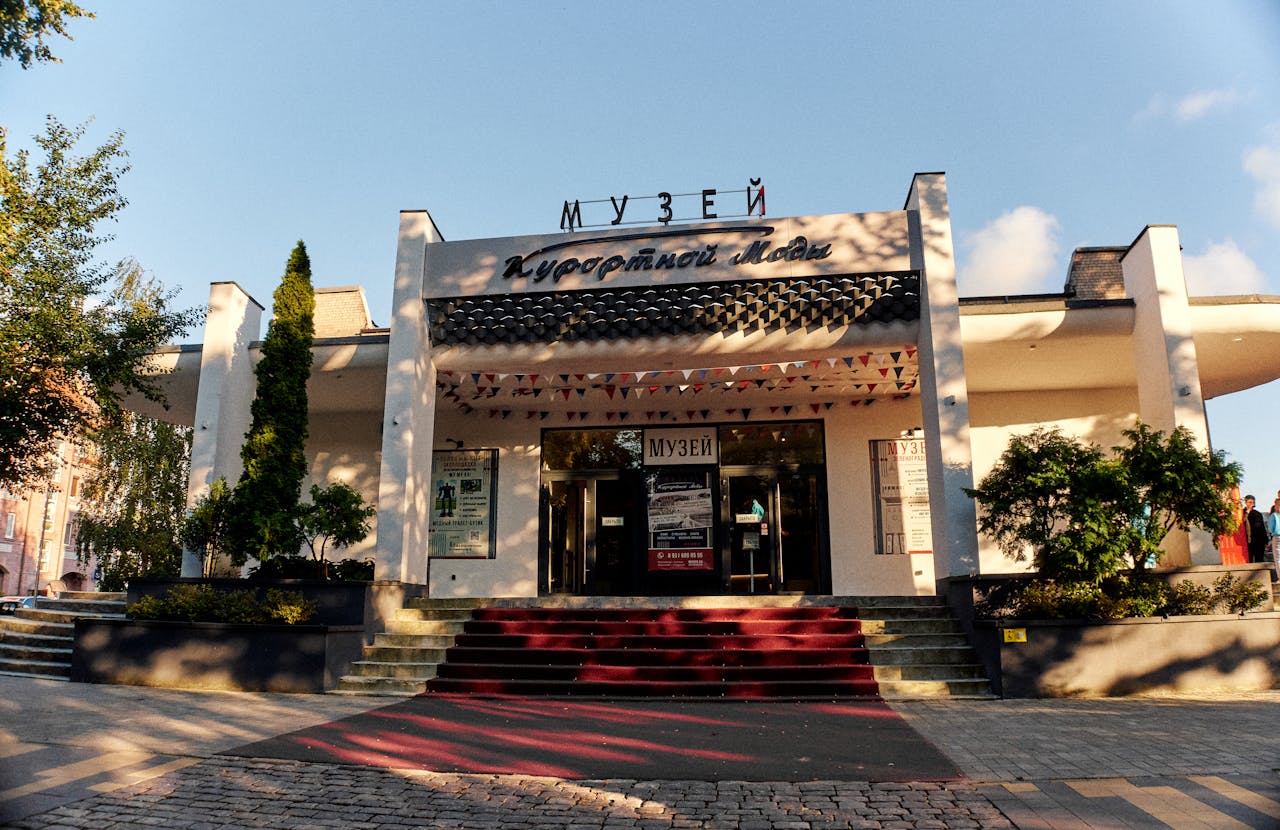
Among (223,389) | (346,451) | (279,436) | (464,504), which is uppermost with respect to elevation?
(223,389)

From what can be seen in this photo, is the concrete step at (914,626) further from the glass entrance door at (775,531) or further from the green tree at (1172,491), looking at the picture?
the glass entrance door at (775,531)

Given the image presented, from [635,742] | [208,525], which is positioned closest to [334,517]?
[208,525]

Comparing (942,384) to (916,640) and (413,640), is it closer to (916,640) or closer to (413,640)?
(916,640)

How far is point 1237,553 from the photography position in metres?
12.1

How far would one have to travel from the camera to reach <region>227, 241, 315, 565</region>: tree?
9.84 meters

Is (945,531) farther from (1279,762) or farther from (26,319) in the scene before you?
(26,319)

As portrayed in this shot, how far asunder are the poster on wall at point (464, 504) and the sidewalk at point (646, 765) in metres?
5.91

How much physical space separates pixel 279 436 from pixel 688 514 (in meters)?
6.04

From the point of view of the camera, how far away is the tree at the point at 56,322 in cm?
Answer: 1013

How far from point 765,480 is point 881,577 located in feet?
7.48

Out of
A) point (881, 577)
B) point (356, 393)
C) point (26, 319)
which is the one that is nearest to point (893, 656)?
point (881, 577)

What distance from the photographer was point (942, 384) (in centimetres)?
959

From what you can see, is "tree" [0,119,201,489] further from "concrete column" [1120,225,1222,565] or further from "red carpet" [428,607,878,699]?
"concrete column" [1120,225,1222,565]

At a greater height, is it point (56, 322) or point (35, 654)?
point (56, 322)
